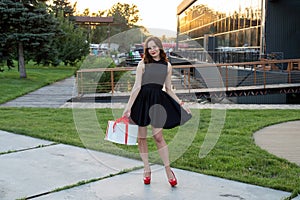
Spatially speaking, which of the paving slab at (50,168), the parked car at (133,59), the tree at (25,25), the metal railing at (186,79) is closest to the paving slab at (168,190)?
the paving slab at (50,168)

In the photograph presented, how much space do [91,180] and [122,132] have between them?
0.65m

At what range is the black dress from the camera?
15.4 ft

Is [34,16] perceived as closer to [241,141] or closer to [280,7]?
[280,7]

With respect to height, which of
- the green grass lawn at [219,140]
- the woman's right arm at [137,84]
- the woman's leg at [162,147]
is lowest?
the green grass lawn at [219,140]

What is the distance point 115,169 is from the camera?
542 cm

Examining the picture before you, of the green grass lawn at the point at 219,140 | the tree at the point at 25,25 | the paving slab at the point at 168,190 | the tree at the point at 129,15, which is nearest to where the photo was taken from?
the paving slab at the point at 168,190

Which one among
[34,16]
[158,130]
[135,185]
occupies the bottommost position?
[135,185]

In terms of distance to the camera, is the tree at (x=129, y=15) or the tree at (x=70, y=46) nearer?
the tree at (x=129, y=15)

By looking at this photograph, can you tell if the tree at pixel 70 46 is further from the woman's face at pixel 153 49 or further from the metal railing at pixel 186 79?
the woman's face at pixel 153 49

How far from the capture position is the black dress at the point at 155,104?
15.4 feet

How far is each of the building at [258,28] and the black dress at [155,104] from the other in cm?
1474

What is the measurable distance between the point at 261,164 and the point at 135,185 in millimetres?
1772

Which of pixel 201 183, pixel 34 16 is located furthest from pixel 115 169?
pixel 34 16

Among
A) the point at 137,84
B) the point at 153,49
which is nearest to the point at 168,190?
the point at 137,84
